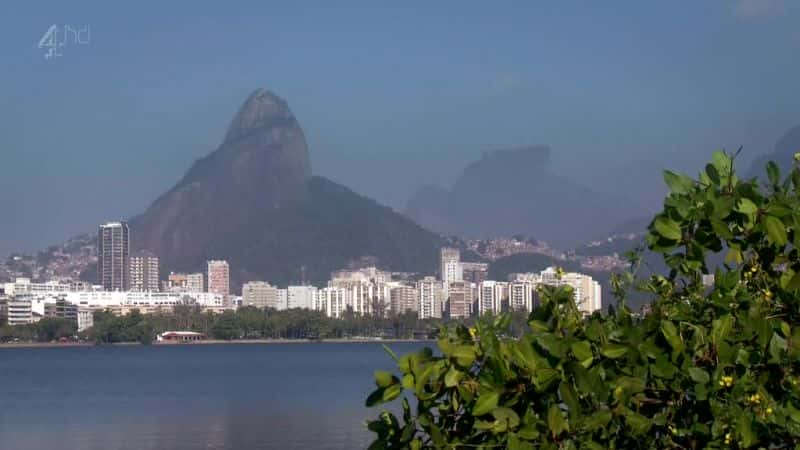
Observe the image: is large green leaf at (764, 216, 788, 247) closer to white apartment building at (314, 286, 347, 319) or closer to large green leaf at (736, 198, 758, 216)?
large green leaf at (736, 198, 758, 216)

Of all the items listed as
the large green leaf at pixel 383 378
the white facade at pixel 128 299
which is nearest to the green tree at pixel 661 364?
the large green leaf at pixel 383 378

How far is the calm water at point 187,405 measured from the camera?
2200 cm

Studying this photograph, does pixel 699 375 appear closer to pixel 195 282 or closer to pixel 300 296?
pixel 300 296

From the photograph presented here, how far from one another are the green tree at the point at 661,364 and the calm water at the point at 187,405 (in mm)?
2445

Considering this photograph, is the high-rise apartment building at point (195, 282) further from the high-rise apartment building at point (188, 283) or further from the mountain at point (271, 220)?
the mountain at point (271, 220)

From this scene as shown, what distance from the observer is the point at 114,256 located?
148 metres

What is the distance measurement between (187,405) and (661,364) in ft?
96.3

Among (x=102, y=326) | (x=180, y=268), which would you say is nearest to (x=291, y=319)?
(x=102, y=326)

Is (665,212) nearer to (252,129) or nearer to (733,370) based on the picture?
(733,370)

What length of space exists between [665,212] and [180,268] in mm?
168672

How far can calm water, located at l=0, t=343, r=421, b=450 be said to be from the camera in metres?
22.0

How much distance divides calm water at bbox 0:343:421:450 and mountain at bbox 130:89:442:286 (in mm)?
105255

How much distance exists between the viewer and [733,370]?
7.29 ft

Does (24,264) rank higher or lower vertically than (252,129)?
lower
